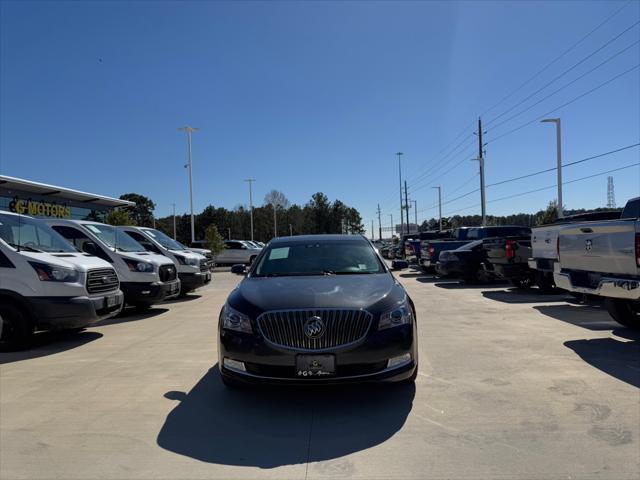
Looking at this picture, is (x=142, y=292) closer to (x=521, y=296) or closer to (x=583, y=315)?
(x=583, y=315)

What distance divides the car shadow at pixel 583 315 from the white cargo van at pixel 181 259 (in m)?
8.85

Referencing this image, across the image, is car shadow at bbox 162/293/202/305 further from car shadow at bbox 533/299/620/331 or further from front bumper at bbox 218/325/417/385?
front bumper at bbox 218/325/417/385

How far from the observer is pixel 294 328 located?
4.14m

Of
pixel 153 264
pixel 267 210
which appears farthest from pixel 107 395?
pixel 267 210

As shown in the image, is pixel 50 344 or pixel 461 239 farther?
pixel 461 239

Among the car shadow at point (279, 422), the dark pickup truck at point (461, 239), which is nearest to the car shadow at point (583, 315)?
the car shadow at point (279, 422)

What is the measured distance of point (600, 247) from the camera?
6.81m

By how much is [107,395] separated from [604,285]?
20.6ft

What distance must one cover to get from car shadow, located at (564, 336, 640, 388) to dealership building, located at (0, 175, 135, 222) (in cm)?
2536

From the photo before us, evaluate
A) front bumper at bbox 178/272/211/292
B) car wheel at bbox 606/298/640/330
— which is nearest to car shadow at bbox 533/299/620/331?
car wheel at bbox 606/298/640/330

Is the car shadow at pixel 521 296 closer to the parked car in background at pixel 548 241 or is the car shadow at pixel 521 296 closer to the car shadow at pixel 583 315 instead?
the parked car in background at pixel 548 241

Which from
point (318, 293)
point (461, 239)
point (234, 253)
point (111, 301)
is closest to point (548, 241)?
point (318, 293)

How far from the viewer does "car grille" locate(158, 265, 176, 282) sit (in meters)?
10.9

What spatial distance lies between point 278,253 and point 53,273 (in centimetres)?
356
